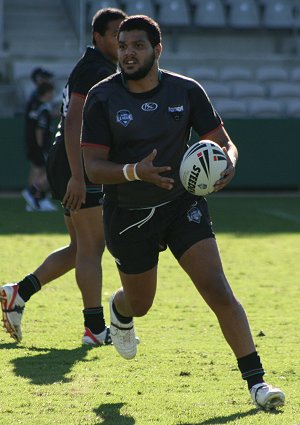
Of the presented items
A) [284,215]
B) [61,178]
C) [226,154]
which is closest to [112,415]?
[226,154]

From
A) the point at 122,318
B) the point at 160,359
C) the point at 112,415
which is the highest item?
the point at 112,415

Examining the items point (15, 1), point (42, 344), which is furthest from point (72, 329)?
point (15, 1)

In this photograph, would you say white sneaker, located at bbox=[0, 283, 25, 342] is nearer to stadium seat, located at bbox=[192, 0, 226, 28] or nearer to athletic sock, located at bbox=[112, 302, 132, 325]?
athletic sock, located at bbox=[112, 302, 132, 325]

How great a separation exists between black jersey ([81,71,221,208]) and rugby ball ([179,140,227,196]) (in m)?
0.21

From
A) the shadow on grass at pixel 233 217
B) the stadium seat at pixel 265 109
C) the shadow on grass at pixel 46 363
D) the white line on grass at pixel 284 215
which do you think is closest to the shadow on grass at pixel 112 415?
the shadow on grass at pixel 46 363

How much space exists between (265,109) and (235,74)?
142cm

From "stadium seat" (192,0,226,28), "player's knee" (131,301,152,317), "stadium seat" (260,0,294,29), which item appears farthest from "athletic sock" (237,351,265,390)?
"stadium seat" (260,0,294,29)

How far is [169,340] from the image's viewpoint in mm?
7785

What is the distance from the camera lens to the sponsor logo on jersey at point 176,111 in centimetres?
597

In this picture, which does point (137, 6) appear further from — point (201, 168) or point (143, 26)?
point (201, 168)

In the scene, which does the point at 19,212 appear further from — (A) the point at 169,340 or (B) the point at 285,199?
(A) the point at 169,340

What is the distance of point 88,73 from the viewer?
24.0 feet

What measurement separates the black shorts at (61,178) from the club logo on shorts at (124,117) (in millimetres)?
1699

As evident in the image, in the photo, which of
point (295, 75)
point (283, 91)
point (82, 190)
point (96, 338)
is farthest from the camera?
point (295, 75)
